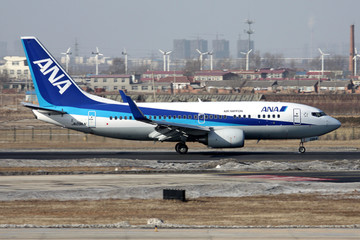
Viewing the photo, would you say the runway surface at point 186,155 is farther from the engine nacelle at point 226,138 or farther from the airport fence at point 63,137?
the airport fence at point 63,137

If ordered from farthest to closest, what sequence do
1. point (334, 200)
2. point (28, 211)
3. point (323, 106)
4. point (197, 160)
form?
point (323, 106) < point (197, 160) < point (334, 200) < point (28, 211)

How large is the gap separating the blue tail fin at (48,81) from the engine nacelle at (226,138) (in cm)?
1192

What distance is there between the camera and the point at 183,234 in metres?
23.6

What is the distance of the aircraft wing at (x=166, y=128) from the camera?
172ft

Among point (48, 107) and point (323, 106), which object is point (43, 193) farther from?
point (323, 106)

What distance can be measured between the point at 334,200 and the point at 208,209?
23.0ft

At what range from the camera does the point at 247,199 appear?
1288 inches

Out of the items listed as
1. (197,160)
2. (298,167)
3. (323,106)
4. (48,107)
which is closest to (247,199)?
(298,167)

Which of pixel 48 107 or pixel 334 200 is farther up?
pixel 48 107

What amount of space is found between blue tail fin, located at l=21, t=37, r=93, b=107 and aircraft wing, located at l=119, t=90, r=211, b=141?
562 cm

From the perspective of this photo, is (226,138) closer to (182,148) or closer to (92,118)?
(182,148)

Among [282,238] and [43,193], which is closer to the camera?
[282,238]

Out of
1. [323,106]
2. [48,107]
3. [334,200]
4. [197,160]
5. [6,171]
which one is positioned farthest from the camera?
[323,106]

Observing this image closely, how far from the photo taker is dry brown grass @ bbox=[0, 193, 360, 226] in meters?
26.7
